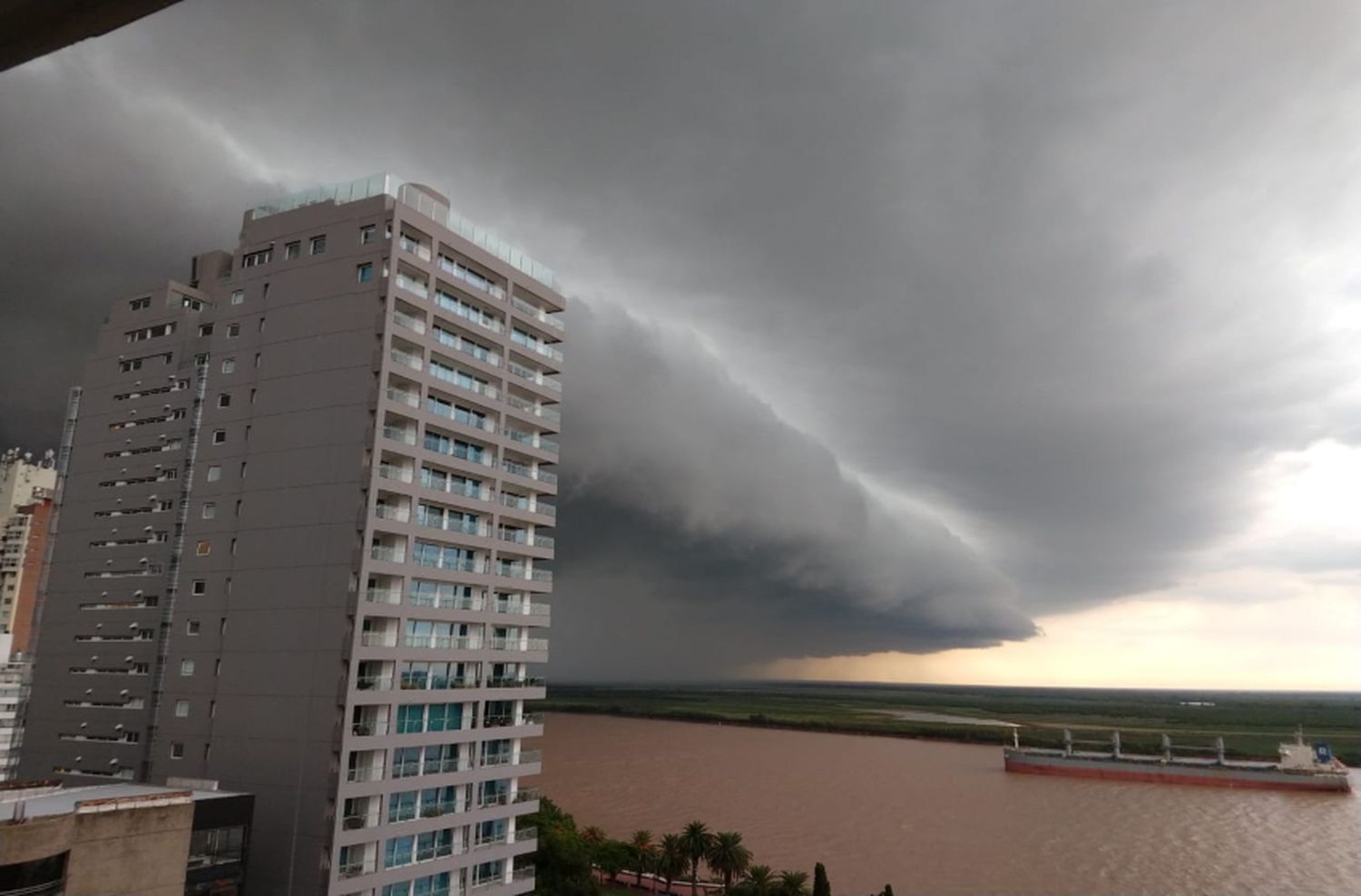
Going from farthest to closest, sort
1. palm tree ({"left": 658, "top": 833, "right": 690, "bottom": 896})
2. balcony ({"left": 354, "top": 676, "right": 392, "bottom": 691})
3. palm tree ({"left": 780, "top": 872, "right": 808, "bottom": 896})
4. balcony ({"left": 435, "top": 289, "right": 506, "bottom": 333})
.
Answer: palm tree ({"left": 658, "top": 833, "right": 690, "bottom": 896}) < palm tree ({"left": 780, "top": 872, "right": 808, "bottom": 896}) < balcony ({"left": 435, "top": 289, "right": 506, "bottom": 333}) < balcony ({"left": 354, "top": 676, "right": 392, "bottom": 691})

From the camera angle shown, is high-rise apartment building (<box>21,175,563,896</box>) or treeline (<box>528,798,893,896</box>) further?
treeline (<box>528,798,893,896</box>)

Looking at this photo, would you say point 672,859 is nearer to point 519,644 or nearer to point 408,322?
point 519,644

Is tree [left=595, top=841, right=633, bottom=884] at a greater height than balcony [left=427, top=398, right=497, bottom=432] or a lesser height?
lesser

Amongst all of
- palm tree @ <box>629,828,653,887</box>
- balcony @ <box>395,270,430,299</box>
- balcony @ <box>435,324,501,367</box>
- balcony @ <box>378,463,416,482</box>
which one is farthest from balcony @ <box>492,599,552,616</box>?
palm tree @ <box>629,828,653,887</box>

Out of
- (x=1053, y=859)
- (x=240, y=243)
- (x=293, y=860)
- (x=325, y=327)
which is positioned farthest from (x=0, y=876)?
(x=1053, y=859)

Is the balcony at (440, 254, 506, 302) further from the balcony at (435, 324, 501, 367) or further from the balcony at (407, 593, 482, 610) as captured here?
the balcony at (407, 593, 482, 610)

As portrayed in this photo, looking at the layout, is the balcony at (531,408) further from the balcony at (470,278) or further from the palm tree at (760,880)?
the palm tree at (760,880)

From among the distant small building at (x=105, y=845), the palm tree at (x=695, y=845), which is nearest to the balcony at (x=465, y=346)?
the distant small building at (x=105, y=845)
